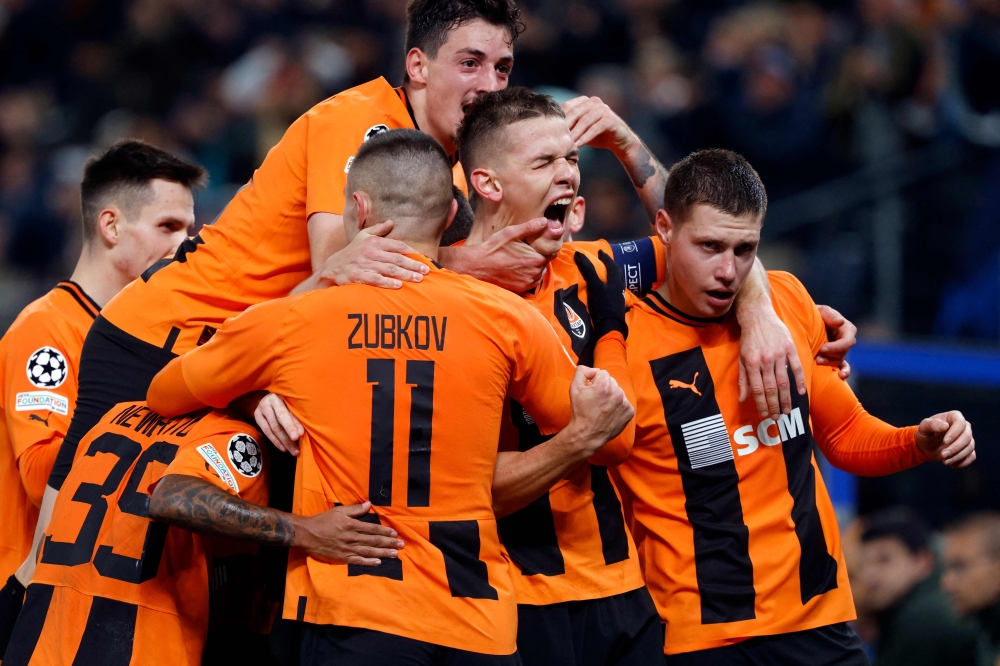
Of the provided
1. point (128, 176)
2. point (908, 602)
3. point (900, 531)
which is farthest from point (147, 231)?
point (908, 602)

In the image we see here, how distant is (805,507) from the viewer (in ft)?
12.9

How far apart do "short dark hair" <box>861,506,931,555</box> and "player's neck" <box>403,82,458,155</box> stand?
3728 mm

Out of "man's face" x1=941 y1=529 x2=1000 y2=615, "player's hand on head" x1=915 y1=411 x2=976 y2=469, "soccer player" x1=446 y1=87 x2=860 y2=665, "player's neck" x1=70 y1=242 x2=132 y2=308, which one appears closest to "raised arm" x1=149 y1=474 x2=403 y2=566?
"soccer player" x1=446 y1=87 x2=860 y2=665

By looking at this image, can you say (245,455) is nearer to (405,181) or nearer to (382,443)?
(382,443)

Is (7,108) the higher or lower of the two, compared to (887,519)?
higher

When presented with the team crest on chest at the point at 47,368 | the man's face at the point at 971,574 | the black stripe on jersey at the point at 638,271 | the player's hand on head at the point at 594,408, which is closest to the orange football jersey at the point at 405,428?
the player's hand on head at the point at 594,408

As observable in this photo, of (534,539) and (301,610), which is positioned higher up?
(534,539)

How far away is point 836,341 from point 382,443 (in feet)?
6.32

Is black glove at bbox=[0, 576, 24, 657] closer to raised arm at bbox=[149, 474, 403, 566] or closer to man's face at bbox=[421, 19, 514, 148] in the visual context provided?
raised arm at bbox=[149, 474, 403, 566]

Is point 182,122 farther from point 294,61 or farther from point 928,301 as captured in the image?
point 928,301

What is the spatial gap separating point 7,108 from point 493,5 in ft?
33.7

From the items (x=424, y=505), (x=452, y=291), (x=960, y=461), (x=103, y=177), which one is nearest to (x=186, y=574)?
Answer: (x=424, y=505)

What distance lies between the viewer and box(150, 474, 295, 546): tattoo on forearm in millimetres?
3211

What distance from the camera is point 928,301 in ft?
25.7
